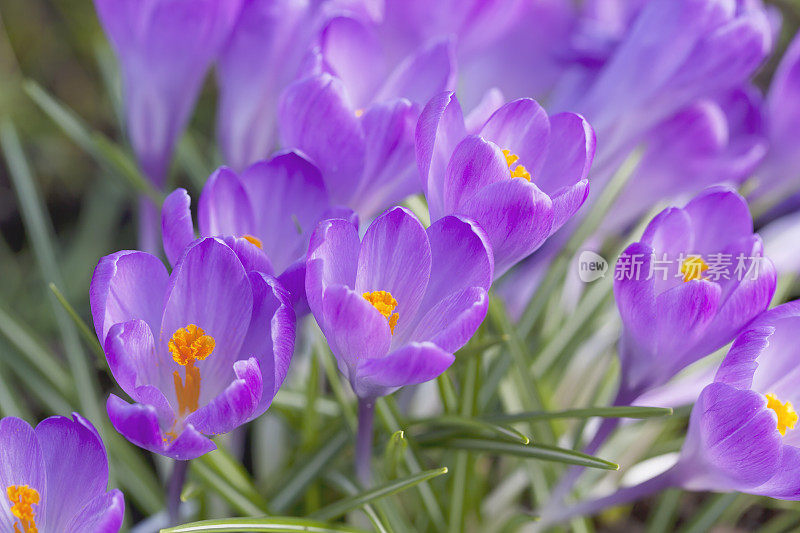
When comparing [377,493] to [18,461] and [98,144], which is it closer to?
[18,461]

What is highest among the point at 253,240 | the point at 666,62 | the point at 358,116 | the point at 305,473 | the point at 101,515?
the point at 666,62

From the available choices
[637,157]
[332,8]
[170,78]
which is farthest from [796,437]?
[170,78]

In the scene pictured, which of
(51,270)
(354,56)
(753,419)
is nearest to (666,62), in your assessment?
(354,56)

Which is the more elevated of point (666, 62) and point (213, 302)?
point (666, 62)

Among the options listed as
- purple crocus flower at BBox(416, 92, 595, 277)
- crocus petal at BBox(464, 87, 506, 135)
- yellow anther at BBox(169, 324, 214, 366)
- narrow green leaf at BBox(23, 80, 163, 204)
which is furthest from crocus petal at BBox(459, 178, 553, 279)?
narrow green leaf at BBox(23, 80, 163, 204)

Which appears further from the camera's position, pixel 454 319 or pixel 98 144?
pixel 98 144

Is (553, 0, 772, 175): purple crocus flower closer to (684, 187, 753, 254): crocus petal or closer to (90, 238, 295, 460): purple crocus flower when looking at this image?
(684, 187, 753, 254): crocus petal
